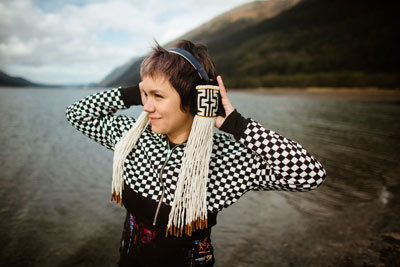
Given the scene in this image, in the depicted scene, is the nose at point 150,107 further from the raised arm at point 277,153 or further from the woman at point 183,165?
the raised arm at point 277,153

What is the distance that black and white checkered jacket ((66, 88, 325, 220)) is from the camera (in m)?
1.54

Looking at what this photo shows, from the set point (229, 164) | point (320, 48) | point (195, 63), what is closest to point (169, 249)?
point (229, 164)

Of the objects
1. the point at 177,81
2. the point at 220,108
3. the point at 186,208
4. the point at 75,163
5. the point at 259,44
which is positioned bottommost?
the point at 75,163

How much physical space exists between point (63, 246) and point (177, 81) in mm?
4123

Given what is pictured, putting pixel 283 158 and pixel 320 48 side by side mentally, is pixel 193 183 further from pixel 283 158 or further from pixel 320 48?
pixel 320 48

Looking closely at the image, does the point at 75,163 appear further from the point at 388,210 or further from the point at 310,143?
the point at 310,143

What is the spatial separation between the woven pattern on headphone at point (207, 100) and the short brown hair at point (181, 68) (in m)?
0.12

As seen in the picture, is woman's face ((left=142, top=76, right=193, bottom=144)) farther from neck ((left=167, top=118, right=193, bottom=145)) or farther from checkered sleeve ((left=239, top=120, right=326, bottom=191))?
checkered sleeve ((left=239, top=120, right=326, bottom=191))

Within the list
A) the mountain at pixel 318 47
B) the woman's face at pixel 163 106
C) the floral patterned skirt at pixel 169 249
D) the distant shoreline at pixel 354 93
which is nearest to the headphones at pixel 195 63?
the woman's face at pixel 163 106

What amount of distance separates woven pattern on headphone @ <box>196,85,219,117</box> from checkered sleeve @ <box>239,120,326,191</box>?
26 centimetres

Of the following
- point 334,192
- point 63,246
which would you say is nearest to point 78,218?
point 63,246

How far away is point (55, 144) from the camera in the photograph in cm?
1135

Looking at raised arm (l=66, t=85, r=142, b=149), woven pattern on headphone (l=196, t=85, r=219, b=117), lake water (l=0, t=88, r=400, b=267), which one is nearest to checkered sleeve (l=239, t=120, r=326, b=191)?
woven pattern on headphone (l=196, t=85, r=219, b=117)

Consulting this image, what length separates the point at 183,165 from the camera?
62.8 inches
